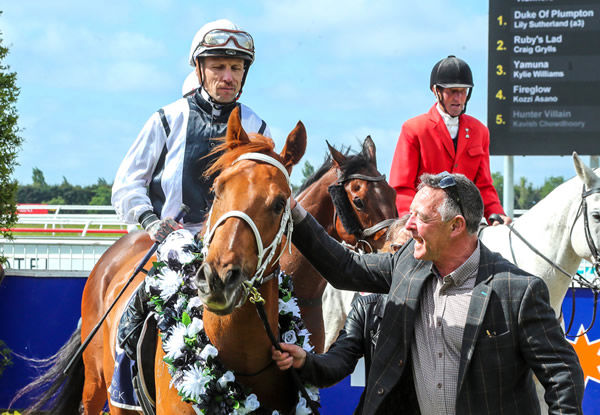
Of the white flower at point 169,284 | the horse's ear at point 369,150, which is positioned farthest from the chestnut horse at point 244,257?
the horse's ear at point 369,150

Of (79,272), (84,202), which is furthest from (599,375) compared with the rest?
(84,202)

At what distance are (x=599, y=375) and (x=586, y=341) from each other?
0.29 metres

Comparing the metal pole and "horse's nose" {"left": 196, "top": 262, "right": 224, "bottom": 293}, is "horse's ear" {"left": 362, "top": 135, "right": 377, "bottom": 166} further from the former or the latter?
the metal pole

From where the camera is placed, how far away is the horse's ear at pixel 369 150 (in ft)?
17.1

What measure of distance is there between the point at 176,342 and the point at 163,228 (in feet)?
2.76

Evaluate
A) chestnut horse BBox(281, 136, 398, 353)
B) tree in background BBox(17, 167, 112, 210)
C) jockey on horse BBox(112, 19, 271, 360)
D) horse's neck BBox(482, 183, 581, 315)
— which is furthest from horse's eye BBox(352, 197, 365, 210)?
tree in background BBox(17, 167, 112, 210)

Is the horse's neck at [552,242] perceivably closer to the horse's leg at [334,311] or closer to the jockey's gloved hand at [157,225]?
the horse's leg at [334,311]

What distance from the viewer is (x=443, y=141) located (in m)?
5.73

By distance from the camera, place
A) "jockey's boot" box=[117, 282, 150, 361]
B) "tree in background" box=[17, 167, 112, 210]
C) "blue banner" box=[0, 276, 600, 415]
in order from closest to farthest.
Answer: "jockey's boot" box=[117, 282, 150, 361] → "blue banner" box=[0, 276, 600, 415] → "tree in background" box=[17, 167, 112, 210]

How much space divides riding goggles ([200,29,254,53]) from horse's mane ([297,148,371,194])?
5.52 ft

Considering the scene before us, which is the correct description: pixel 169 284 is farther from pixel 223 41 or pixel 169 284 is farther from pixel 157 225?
pixel 223 41

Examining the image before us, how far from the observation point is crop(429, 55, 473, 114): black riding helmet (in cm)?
571

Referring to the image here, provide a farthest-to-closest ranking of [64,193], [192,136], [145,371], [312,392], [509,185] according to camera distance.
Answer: [64,193], [509,185], [192,136], [145,371], [312,392]

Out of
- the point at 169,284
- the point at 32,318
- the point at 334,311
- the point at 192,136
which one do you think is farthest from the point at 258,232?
the point at 32,318
